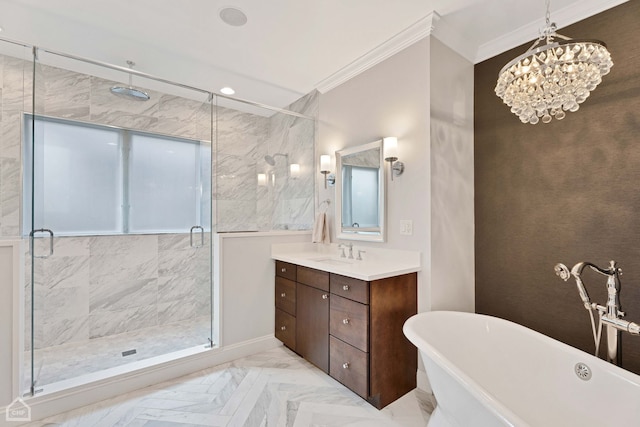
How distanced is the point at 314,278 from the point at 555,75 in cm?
188

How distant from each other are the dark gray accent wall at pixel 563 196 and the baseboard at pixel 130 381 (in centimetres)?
217

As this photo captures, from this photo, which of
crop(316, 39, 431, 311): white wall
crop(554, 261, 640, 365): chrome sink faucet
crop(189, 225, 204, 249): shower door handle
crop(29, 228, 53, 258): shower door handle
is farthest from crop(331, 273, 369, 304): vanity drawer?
crop(29, 228, 53, 258): shower door handle

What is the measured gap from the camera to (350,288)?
1927 mm

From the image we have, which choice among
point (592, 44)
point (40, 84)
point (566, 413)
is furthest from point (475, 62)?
point (40, 84)

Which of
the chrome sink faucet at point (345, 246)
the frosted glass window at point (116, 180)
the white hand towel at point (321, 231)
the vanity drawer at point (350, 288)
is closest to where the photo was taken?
the vanity drawer at point (350, 288)

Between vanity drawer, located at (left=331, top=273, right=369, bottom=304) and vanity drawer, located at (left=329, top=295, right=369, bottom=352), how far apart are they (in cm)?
4

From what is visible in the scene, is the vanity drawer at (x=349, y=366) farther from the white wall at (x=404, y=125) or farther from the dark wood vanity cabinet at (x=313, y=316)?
the white wall at (x=404, y=125)

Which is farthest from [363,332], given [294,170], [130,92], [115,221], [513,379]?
[130,92]

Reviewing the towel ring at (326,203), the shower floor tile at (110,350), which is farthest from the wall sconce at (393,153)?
the shower floor tile at (110,350)

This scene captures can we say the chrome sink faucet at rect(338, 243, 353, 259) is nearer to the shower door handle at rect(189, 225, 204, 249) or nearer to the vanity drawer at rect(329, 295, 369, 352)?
the vanity drawer at rect(329, 295, 369, 352)

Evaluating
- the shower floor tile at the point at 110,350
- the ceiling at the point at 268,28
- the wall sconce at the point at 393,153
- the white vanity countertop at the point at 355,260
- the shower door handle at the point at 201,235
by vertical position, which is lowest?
the shower floor tile at the point at 110,350

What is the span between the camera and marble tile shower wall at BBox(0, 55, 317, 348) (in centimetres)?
245

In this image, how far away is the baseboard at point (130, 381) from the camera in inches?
68.9

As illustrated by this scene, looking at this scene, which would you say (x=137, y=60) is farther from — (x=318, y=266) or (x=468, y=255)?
(x=468, y=255)
